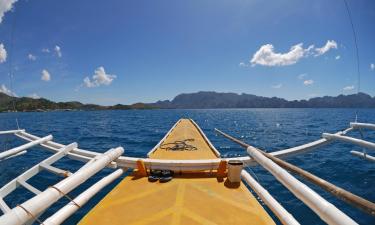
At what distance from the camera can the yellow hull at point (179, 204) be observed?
461cm

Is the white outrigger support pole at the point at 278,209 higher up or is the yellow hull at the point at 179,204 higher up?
the white outrigger support pole at the point at 278,209

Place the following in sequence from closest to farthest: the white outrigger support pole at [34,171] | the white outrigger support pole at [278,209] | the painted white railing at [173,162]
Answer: the white outrigger support pole at [278,209]
the white outrigger support pole at [34,171]
the painted white railing at [173,162]

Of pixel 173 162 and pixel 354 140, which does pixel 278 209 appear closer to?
pixel 173 162

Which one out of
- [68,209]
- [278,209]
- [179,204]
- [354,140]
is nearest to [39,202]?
[68,209]

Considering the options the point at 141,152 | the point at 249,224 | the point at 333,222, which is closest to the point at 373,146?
the point at 249,224

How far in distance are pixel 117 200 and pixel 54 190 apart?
230cm

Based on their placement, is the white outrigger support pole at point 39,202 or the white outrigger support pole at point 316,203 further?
the white outrigger support pole at point 39,202

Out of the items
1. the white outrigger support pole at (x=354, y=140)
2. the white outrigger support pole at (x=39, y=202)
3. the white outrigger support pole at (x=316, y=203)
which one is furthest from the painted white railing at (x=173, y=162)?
the white outrigger support pole at (x=316, y=203)

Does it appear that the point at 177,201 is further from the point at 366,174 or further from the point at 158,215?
the point at 366,174

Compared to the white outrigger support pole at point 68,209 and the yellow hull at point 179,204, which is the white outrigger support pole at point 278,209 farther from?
the white outrigger support pole at point 68,209

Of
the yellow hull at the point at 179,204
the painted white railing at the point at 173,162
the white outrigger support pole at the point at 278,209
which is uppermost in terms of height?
the painted white railing at the point at 173,162

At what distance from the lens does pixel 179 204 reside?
5.23m

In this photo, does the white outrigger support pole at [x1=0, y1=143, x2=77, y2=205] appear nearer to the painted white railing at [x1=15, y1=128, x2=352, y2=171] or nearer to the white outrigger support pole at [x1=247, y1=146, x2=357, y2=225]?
the painted white railing at [x1=15, y1=128, x2=352, y2=171]

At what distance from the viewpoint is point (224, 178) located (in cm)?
695
